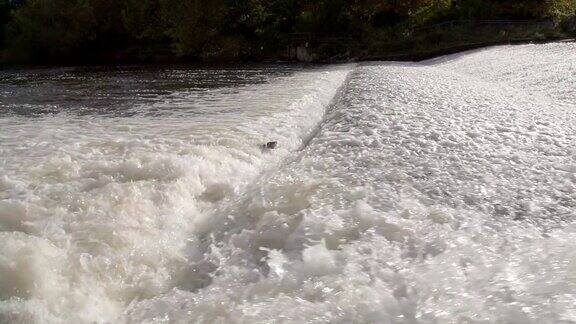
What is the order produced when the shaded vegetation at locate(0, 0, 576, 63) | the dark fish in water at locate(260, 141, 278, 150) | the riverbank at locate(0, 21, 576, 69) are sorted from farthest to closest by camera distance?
the shaded vegetation at locate(0, 0, 576, 63) < the riverbank at locate(0, 21, 576, 69) < the dark fish in water at locate(260, 141, 278, 150)

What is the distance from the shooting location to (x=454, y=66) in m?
15.7

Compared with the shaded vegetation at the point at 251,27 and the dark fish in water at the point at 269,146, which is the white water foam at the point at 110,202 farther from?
the shaded vegetation at the point at 251,27

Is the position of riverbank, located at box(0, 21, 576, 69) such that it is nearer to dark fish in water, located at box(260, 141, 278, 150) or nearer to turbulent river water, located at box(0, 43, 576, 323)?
turbulent river water, located at box(0, 43, 576, 323)

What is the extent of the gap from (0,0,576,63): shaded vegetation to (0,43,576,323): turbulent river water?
19.8m

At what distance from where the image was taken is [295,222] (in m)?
2.97

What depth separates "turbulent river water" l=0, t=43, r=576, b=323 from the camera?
221 cm

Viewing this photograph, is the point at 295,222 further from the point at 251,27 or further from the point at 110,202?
the point at 251,27

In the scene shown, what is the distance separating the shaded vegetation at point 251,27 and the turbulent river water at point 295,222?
1982 cm

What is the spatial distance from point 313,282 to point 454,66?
48.7 feet

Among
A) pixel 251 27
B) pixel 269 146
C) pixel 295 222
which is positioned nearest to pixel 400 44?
pixel 251 27

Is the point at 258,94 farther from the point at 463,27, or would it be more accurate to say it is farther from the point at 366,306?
the point at 463,27

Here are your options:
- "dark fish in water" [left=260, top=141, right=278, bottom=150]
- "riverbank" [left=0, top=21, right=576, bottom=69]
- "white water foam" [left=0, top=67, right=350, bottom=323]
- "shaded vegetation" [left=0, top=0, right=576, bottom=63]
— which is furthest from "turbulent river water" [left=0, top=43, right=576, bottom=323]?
"shaded vegetation" [left=0, top=0, right=576, bottom=63]

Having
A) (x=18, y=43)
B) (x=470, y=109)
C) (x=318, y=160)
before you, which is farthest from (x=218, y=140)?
(x=18, y=43)

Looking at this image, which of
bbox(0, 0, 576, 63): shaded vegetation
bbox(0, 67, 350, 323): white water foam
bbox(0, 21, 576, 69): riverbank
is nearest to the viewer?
bbox(0, 67, 350, 323): white water foam
